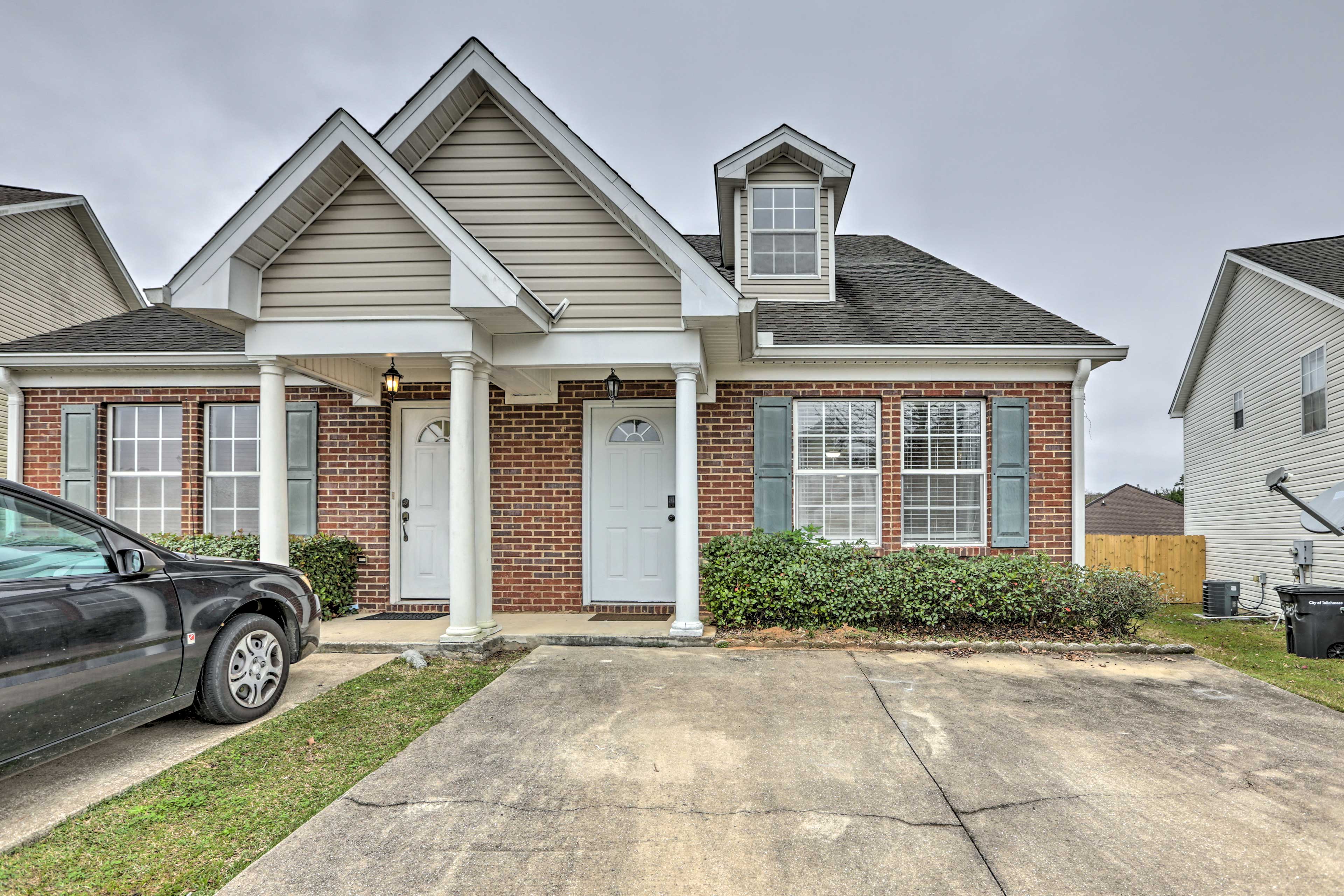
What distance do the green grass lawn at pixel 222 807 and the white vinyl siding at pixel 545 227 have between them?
355cm

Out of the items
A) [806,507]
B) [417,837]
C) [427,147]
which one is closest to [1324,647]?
[806,507]

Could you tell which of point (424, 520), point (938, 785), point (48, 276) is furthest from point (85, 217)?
point (938, 785)

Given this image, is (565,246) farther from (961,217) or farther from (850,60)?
(961,217)

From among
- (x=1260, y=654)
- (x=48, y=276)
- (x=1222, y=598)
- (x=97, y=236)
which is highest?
(x=97, y=236)

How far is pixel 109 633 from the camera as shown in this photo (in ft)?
9.94

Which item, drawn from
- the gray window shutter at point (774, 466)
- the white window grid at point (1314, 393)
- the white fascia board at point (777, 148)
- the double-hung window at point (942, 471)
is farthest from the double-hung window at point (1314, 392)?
the gray window shutter at point (774, 466)

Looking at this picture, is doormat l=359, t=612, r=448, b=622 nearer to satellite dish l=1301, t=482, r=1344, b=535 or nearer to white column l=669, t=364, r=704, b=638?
white column l=669, t=364, r=704, b=638

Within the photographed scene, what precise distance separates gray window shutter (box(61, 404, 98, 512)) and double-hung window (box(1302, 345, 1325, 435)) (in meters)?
16.5

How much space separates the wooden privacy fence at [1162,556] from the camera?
1227 centimetres

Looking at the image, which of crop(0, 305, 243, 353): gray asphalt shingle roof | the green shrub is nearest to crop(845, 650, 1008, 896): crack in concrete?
the green shrub

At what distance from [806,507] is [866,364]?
5.75 feet

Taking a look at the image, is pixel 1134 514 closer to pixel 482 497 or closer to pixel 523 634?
pixel 523 634

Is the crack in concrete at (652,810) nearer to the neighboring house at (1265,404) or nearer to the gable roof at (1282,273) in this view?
the neighboring house at (1265,404)

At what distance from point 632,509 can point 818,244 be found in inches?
168
